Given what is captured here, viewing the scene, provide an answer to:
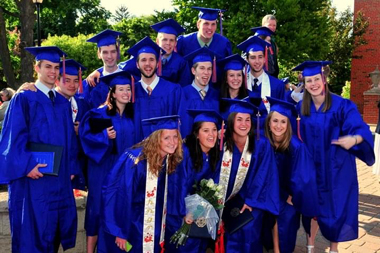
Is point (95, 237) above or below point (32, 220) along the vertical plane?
below

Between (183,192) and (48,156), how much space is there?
46.7 inches

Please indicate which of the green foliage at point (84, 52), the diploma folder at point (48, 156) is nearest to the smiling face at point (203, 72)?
the diploma folder at point (48, 156)

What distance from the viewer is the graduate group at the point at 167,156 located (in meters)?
3.45

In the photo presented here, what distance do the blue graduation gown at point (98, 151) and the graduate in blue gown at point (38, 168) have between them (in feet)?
0.77

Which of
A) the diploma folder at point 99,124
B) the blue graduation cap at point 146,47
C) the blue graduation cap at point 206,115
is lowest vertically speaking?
the diploma folder at point 99,124

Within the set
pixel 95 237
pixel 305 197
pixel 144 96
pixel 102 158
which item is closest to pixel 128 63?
pixel 144 96

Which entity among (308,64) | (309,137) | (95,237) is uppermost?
(308,64)

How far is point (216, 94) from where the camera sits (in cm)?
469

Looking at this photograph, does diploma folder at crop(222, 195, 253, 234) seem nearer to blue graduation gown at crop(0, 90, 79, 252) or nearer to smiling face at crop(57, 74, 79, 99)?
blue graduation gown at crop(0, 90, 79, 252)

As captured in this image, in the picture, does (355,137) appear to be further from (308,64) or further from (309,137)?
(308,64)

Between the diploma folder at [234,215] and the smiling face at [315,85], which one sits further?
the smiling face at [315,85]

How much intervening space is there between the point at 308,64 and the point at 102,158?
2294 mm

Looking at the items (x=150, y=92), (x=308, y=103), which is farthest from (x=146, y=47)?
(x=308, y=103)

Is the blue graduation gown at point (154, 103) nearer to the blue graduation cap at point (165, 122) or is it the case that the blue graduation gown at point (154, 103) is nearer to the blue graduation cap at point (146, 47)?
Answer: the blue graduation cap at point (146, 47)
